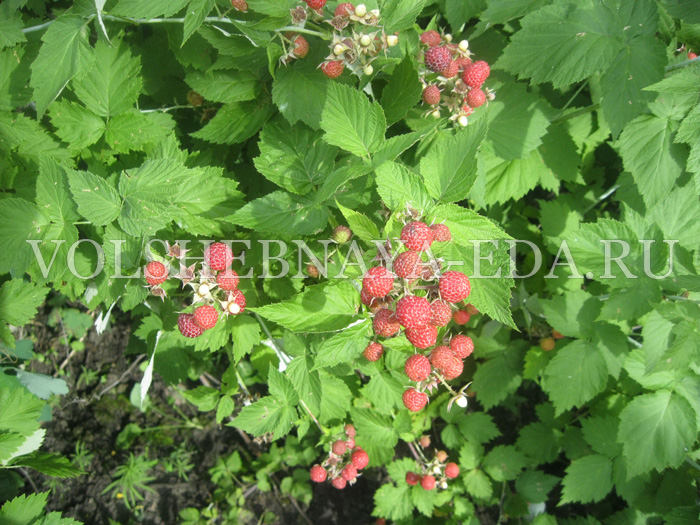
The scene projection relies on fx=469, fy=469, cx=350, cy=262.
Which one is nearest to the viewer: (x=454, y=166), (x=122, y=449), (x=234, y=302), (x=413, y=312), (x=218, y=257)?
(x=413, y=312)

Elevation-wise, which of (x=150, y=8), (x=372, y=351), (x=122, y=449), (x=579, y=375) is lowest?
(x=122, y=449)

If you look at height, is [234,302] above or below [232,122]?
below

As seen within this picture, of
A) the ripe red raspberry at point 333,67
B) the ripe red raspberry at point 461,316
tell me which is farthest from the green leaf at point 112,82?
the ripe red raspberry at point 461,316

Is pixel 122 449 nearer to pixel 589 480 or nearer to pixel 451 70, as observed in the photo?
pixel 589 480

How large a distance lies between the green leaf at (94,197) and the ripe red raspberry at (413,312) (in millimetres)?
1252

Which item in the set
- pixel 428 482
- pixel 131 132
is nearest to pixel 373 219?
pixel 131 132

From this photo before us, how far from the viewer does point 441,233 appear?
1454 millimetres

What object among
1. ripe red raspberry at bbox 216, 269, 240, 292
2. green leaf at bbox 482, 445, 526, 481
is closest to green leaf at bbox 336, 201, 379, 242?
ripe red raspberry at bbox 216, 269, 240, 292

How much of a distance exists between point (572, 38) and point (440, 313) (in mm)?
1483

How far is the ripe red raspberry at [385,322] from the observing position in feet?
4.86

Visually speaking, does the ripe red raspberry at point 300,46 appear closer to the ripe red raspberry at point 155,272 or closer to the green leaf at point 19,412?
the ripe red raspberry at point 155,272

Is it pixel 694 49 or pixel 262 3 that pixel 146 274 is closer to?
pixel 262 3

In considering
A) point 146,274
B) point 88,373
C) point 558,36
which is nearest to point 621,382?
point 558,36

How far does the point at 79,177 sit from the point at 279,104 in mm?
854
